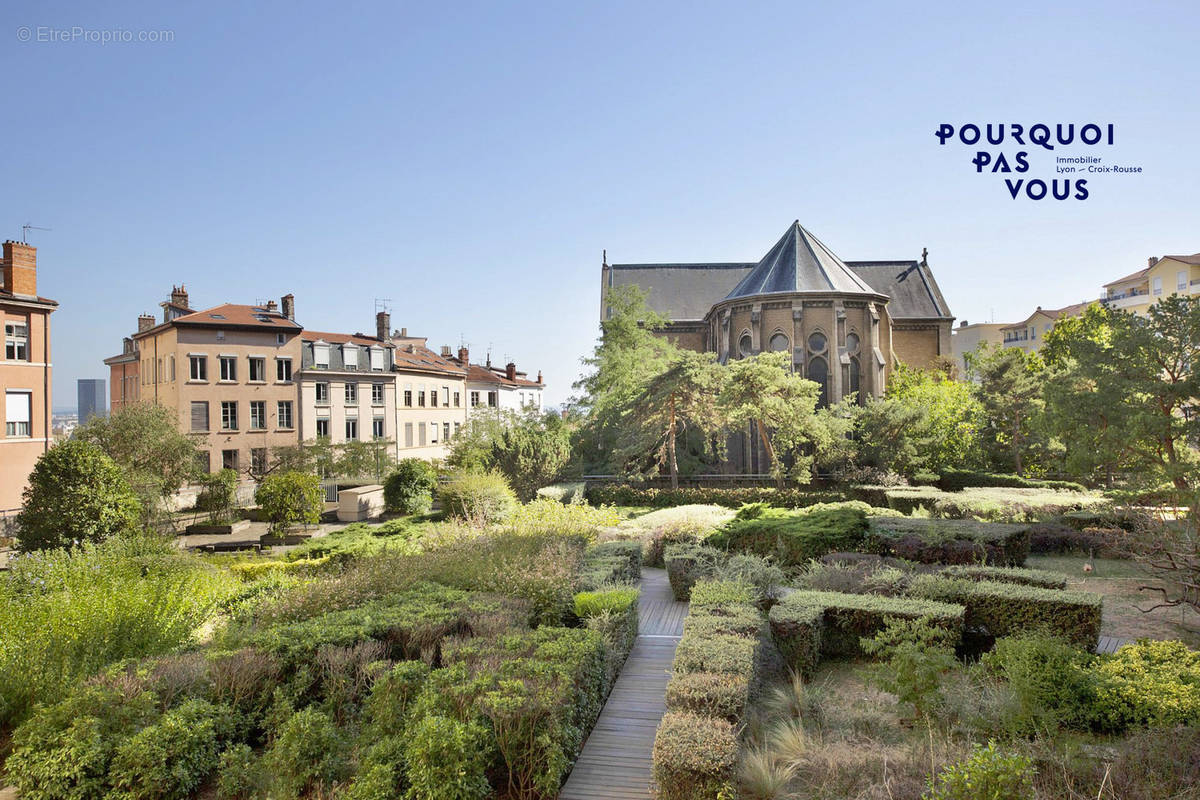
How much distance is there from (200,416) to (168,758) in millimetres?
34280

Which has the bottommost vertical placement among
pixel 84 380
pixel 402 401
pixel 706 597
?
pixel 706 597

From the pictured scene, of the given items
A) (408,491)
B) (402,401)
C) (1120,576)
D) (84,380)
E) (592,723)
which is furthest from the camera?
(84,380)

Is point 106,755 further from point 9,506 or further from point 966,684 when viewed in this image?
point 9,506

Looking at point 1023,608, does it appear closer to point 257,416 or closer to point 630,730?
point 630,730

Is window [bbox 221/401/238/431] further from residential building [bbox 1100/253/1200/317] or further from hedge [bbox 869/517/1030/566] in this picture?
residential building [bbox 1100/253/1200/317]

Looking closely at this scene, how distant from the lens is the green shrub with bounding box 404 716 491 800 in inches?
196

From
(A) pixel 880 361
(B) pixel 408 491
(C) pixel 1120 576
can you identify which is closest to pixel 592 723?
(C) pixel 1120 576

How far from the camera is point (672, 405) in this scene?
1019 inches

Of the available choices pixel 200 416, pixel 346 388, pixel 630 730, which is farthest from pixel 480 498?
pixel 346 388

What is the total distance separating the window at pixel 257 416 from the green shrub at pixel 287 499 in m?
16.1

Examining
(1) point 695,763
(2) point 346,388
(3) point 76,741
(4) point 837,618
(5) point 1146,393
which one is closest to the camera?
(1) point 695,763

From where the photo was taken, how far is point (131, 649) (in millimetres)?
7668

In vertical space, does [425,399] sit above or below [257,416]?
above

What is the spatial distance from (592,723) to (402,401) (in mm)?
39536
